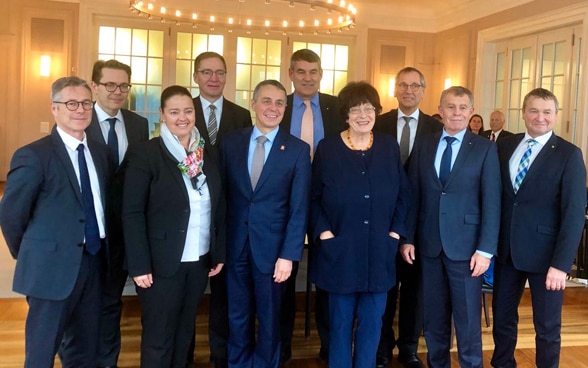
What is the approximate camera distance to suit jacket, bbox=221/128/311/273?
2662 millimetres

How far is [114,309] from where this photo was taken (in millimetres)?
2963

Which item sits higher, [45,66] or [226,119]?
[45,66]

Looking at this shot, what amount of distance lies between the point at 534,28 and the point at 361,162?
20.2ft

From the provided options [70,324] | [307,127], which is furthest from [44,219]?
[307,127]

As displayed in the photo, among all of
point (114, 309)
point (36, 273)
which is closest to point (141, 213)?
point (36, 273)

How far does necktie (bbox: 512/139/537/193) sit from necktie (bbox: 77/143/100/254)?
2.14 m

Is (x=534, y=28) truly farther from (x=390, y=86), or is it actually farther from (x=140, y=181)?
(x=140, y=181)

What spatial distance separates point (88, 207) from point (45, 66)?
26.0 feet

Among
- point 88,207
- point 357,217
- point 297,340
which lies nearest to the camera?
point 88,207

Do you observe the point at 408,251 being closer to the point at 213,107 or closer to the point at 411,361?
the point at 411,361

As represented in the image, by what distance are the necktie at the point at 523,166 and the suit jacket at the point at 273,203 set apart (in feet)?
3.71

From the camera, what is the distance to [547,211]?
9.07ft

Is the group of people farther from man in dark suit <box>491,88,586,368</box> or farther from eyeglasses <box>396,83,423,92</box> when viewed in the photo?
eyeglasses <box>396,83,423,92</box>

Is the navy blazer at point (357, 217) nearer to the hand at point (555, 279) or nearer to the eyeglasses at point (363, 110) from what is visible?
the eyeglasses at point (363, 110)
